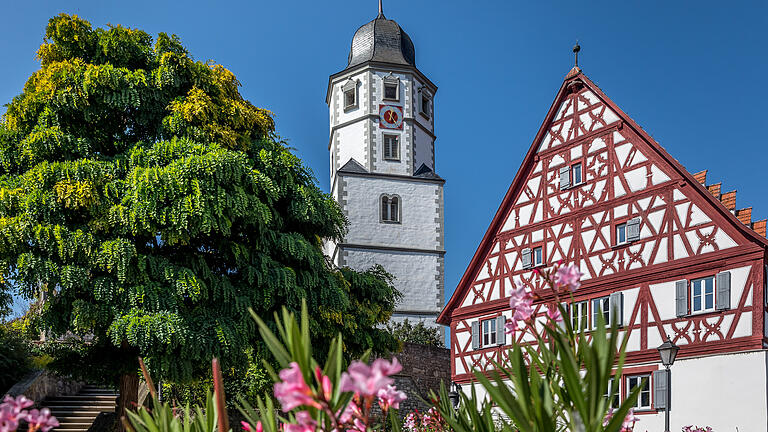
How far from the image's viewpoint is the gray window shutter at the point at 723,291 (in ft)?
51.2

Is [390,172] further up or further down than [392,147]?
further down

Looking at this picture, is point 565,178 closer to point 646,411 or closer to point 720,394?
point 646,411

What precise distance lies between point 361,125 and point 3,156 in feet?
96.4

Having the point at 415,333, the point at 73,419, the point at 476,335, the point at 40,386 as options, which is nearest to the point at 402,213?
the point at 415,333

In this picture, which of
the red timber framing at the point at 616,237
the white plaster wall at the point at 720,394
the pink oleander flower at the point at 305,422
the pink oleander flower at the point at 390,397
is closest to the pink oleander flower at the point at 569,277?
the pink oleander flower at the point at 390,397

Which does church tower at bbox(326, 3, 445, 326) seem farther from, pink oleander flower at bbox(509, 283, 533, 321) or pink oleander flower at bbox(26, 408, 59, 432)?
pink oleander flower at bbox(26, 408, 59, 432)

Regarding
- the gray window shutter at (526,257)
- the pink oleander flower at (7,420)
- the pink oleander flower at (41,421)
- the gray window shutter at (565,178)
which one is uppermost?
the gray window shutter at (565,178)

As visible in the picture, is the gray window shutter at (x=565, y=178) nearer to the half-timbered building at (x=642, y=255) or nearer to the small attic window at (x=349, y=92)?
the half-timbered building at (x=642, y=255)

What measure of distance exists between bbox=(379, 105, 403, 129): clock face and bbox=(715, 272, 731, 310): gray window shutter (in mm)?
27750

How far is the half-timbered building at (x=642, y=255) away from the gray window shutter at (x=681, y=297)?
0.08ft

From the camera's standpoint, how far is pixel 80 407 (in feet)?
59.5

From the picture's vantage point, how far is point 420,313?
38938mm

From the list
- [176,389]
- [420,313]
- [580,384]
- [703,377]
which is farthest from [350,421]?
[420,313]

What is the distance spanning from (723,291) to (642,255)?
2.30 m
